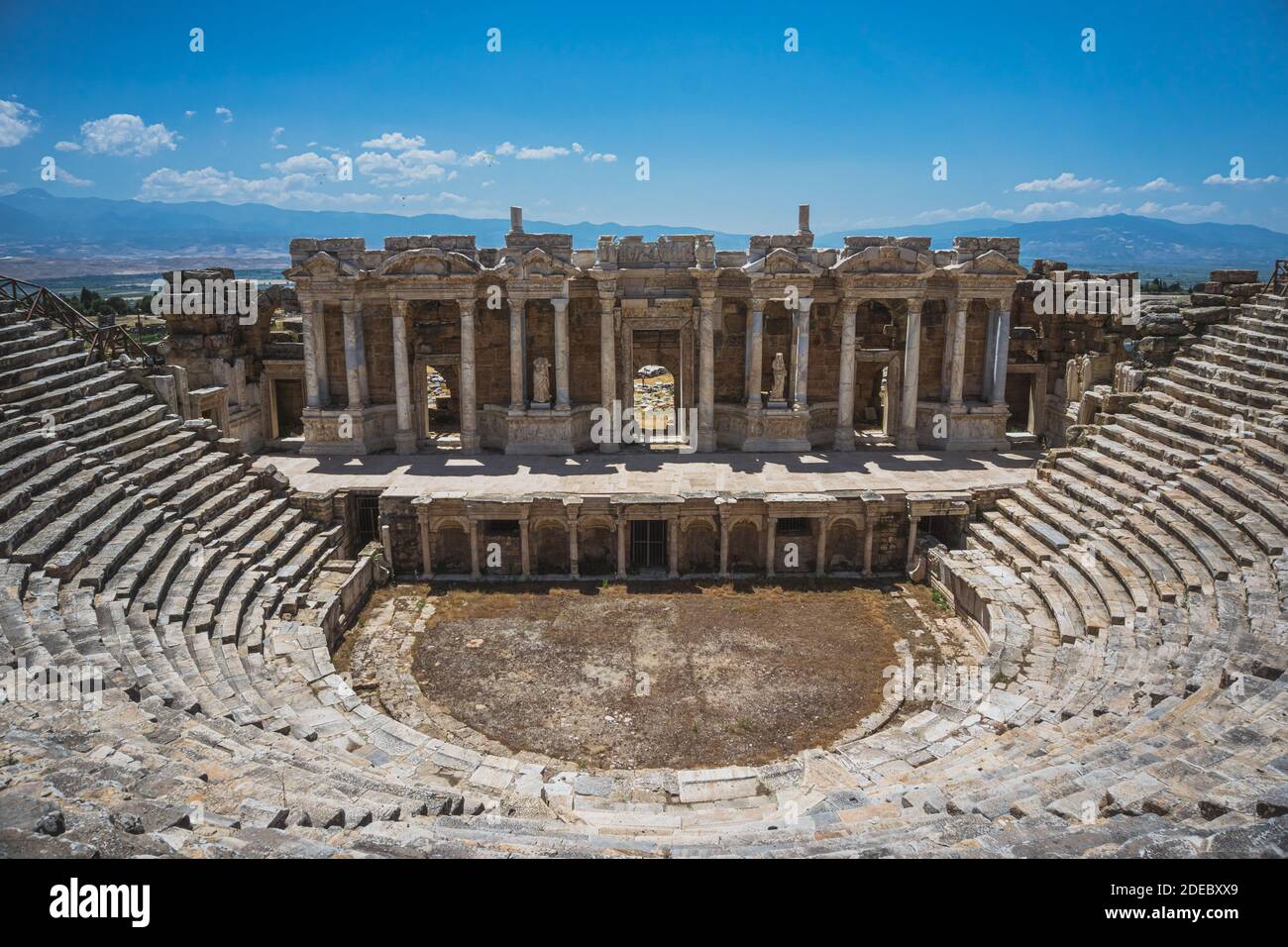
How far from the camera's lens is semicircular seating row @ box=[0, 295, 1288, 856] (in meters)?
7.51

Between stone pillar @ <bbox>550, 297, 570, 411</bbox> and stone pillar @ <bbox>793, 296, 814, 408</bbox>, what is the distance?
20.2ft

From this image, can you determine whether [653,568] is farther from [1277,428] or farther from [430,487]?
[1277,428]

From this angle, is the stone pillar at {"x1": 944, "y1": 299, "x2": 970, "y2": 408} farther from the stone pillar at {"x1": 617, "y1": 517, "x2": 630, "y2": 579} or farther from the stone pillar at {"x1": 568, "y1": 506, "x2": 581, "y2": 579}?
the stone pillar at {"x1": 568, "y1": 506, "x2": 581, "y2": 579}

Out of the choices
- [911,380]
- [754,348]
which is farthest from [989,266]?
[754,348]

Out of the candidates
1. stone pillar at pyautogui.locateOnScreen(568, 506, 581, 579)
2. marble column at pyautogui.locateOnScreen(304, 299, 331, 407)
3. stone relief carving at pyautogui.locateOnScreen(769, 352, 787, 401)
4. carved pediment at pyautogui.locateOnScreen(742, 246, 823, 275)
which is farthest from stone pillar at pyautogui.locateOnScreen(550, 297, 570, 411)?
marble column at pyautogui.locateOnScreen(304, 299, 331, 407)

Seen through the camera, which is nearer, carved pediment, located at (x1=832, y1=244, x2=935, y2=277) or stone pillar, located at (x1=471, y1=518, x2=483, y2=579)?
stone pillar, located at (x1=471, y1=518, x2=483, y2=579)

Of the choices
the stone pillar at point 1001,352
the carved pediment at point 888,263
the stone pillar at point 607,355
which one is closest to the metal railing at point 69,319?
the stone pillar at point 607,355

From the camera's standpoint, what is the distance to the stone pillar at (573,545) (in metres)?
19.2

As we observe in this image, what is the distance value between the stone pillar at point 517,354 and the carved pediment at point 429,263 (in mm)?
1453

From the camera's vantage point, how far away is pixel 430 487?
20172 mm

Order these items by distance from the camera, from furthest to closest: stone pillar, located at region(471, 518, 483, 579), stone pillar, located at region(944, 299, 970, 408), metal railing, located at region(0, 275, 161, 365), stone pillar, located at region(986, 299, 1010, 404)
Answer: stone pillar, located at region(986, 299, 1010, 404) < stone pillar, located at region(944, 299, 970, 408) < stone pillar, located at region(471, 518, 483, 579) < metal railing, located at region(0, 275, 161, 365)

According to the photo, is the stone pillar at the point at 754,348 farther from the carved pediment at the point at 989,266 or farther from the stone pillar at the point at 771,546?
the carved pediment at the point at 989,266

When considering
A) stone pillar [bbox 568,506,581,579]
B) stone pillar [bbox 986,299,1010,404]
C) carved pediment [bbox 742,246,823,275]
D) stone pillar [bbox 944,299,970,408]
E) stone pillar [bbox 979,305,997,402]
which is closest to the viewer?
stone pillar [bbox 568,506,581,579]
